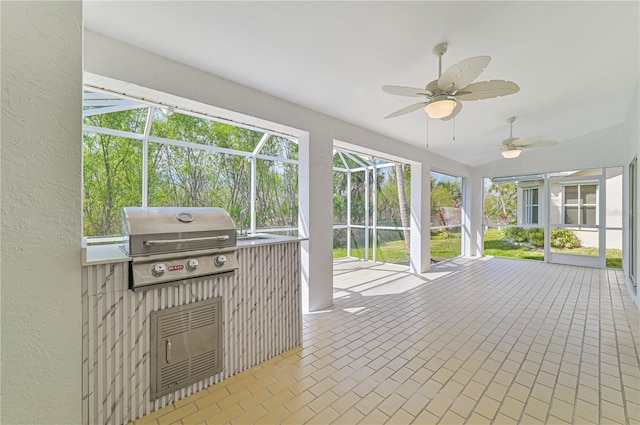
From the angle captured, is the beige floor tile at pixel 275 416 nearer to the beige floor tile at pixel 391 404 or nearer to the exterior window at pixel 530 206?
the beige floor tile at pixel 391 404

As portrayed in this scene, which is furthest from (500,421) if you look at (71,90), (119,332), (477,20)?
(71,90)

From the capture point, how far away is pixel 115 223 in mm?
3750

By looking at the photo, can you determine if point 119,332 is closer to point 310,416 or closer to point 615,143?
point 310,416

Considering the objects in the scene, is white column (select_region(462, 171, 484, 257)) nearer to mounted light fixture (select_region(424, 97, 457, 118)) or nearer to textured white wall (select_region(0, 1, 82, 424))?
mounted light fixture (select_region(424, 97, 457, 118))

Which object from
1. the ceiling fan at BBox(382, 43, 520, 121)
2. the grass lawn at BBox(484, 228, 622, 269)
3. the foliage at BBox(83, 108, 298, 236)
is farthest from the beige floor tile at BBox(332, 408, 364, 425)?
the grass lawn at BBox(484, 228, 622, 269)

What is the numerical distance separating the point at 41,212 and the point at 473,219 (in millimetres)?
9031

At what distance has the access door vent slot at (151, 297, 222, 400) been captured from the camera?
6.21ft

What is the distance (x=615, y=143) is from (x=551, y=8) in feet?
20.2

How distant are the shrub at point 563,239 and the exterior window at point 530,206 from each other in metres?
0.52

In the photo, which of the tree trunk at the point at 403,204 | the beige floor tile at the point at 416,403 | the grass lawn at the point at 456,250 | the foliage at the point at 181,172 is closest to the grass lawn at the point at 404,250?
the grass lawn at the point at 456,250

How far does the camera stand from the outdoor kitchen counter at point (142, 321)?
1.66m

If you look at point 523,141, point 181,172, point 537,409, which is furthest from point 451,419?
point 523,141

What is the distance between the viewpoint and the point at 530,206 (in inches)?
299

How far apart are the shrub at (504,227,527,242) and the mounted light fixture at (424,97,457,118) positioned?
6876mm
